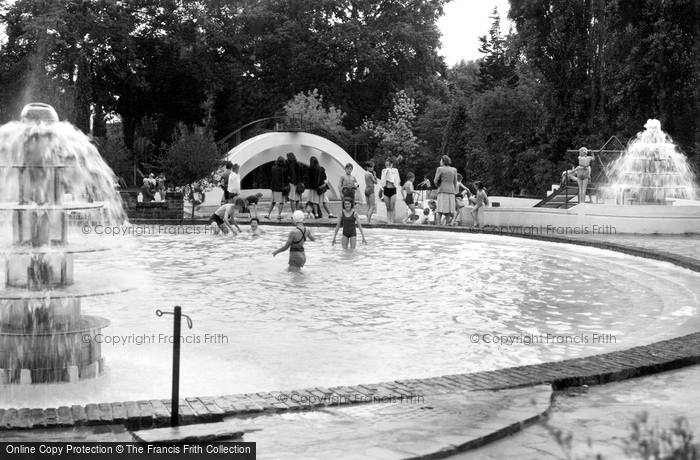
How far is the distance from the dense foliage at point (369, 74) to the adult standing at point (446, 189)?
60.9 ft

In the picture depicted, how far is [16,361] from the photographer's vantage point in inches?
314

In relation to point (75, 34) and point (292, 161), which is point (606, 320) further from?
point (75, 34)

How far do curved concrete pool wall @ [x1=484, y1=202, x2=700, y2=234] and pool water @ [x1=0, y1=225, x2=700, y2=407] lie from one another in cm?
493

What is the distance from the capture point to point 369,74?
62.2m

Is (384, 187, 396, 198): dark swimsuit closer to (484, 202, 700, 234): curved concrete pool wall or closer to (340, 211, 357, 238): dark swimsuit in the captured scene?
(484, 202, 700, 234): curved concrete pool wall

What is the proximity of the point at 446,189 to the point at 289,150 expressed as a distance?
21.8 metres

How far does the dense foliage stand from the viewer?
135 feet

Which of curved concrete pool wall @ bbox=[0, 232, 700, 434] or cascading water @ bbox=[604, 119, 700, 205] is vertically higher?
cascading water @ bbox=[604, 119, 700, 205]

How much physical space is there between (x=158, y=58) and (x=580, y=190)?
119ft

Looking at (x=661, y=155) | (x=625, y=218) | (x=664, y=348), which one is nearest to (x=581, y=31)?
(x=661, y=155)

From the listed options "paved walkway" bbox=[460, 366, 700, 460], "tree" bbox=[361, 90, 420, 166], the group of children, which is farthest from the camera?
"tree" bbox=[361, 90, 420, 166]

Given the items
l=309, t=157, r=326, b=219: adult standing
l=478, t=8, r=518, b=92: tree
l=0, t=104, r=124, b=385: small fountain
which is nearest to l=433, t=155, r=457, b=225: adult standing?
l=309, t=157, r=326, b=219: adult standing

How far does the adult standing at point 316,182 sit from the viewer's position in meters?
27.8

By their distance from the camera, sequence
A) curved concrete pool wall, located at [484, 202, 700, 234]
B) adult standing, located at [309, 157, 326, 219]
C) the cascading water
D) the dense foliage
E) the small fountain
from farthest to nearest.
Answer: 1. the dense foliage
2. adult standing, located at [309, 157, 326, 219]
3. the cascading water
4. curved concrete pool wall, located at [484, 202, 700, 234]
5. the small fountain
